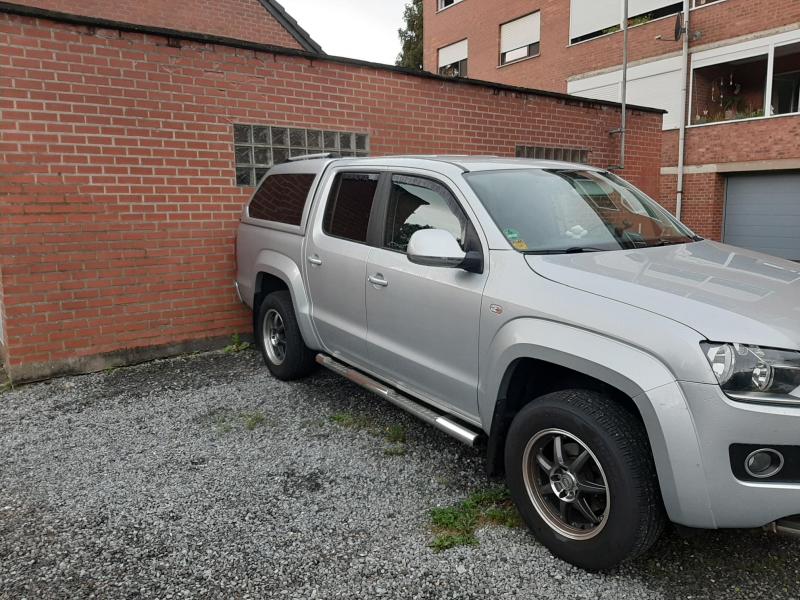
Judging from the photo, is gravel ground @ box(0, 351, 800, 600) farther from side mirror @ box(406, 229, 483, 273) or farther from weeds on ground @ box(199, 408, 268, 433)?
side mirror @ box(406, 229, 483, 273)

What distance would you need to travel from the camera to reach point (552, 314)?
2756 mm

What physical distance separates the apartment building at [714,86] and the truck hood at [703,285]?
13.1 metres

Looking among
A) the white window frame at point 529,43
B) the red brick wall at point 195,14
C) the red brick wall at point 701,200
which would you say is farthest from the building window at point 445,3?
the red brick wall at point 195,14

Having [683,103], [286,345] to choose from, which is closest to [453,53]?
[683,103]

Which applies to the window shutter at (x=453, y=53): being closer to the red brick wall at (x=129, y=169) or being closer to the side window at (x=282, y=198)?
the red brick wall at (x=129, y=169)

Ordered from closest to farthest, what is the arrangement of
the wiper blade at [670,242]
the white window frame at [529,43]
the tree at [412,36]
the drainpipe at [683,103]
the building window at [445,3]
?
the wiper blade at [670,242] < the drainpipe at [683,103] < the white window frame at [529,43] < the building window at [445,3] < the tree at [412,36]

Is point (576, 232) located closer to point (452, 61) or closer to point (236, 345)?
point (236, 345)

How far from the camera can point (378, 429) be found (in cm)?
434

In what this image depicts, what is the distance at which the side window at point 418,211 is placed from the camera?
11.6 feet

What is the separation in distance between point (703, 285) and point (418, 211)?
1754 millimetres

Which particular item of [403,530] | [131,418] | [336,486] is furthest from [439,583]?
[131,418]

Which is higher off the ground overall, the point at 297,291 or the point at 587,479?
the point at 297,291

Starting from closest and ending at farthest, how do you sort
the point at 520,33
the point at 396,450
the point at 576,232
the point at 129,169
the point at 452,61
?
the point at 576,232
the point at 396,450
the point at 129,169
the point at 520,33
the point at 452,61

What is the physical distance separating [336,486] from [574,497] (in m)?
1.45
